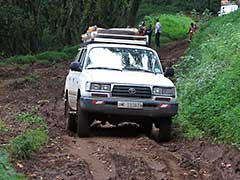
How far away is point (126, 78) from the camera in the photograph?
12750 mm

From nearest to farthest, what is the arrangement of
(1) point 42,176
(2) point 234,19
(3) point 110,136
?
(1) point 42,176
(3) point 110,136
(2) point 234,19

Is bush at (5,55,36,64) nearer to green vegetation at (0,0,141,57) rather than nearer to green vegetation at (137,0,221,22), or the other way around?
green vegetation at (0,0,141,57)

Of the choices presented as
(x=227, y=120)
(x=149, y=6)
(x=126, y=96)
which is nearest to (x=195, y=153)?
(x=227, y=120)

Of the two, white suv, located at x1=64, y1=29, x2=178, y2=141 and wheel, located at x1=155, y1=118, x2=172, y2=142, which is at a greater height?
white suv, located at x1=64, y1=29, x2=178, y2=141

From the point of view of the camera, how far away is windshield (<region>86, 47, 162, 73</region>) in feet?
44.4

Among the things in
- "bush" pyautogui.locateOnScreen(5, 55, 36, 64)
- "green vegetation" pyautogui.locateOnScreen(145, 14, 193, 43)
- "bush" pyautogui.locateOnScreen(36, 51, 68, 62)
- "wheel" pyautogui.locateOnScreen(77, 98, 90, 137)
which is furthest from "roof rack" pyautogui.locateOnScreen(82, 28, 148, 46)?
"green vegetation" pyautogui.locateOnScreen(145, 14, 193, 43)

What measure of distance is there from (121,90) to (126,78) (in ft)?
1.04

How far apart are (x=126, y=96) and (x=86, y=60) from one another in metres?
1.72

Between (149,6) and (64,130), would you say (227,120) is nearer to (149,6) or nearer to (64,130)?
(64,130)

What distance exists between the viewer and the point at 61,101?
21.7m

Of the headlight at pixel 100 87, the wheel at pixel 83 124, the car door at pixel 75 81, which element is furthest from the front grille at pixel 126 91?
the car door at pixel 75 81

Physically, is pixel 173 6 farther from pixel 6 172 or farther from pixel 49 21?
pixel 6 172

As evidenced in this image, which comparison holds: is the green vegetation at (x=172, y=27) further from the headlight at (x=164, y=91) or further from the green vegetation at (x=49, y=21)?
the headlight at (x=164, y=91)

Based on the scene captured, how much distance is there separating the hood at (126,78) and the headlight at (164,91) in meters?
Answer: 0.08
